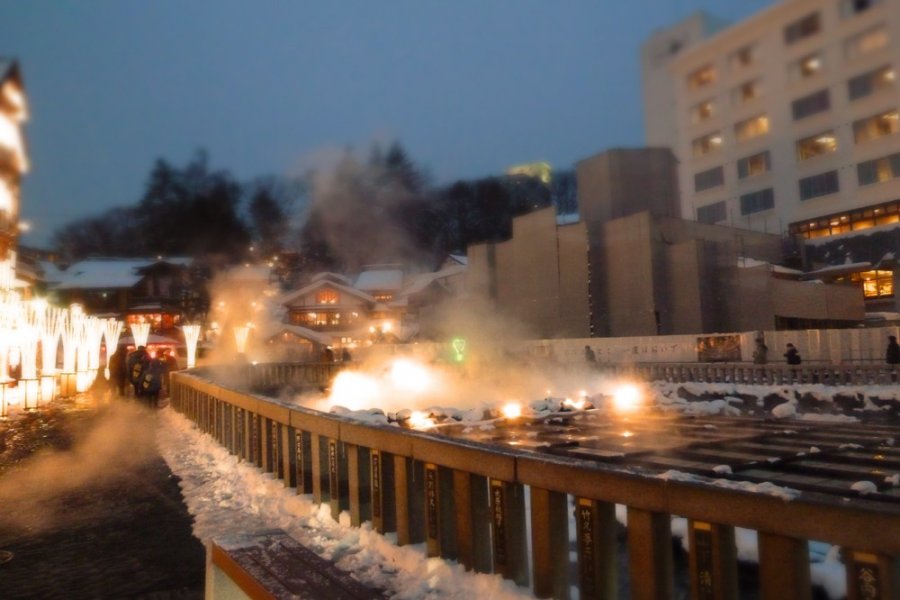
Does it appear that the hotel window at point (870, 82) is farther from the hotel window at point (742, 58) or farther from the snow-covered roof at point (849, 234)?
the snow-covered roof at point (849, 234)

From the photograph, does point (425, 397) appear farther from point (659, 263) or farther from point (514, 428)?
point (659, 263)

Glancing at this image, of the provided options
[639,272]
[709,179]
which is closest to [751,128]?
[709,179]

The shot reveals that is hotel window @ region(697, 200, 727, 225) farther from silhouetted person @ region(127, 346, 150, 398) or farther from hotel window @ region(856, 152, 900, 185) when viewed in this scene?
silhouetted person @ region(127, 346, 150, 398)

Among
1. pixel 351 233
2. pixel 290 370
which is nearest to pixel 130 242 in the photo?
pixel 351 233

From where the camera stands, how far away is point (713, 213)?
54531mm

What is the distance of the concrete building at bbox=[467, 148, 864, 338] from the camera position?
119ft

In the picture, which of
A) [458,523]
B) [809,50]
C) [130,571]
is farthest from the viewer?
[809,50]

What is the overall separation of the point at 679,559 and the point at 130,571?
16.1ft

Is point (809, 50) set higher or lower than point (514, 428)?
higher

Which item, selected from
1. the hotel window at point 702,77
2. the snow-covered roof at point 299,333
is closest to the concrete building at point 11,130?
the snow-covered roof at point 299,333

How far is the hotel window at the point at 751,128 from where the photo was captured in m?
50.7

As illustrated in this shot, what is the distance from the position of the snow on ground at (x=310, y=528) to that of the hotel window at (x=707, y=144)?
51704 millimetres

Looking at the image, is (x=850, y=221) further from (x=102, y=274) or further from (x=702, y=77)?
(x=102, y=274)

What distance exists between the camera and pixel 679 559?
6688 millimetres
